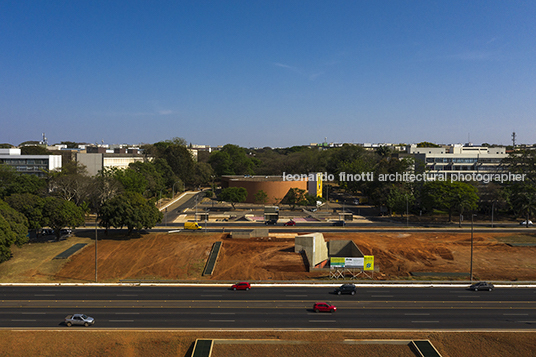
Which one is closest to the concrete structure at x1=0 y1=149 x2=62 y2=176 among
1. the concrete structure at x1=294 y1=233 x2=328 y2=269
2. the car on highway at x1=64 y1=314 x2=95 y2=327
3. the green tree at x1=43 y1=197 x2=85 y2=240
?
the green tree at x1=43 y1=197 x2=85 y2=240

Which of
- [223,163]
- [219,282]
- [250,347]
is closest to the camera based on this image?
[250,347]

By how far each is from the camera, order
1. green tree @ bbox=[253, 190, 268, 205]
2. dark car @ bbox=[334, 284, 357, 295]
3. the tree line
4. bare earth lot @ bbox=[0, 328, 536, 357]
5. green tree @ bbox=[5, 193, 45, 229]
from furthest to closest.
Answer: green tree @ bbox=[253, 190, 268, 205] < the tree line < green tree @ bbox=[5, 193, 45, 229] < dark car @ bbox=[334, 284, 357, 295] < bare earth lot @ bbox=[0, 328, 536, 357]

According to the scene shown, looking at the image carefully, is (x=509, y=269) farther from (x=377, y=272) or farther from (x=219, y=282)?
(x=219, y=282)

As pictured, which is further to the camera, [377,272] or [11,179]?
[11,179]

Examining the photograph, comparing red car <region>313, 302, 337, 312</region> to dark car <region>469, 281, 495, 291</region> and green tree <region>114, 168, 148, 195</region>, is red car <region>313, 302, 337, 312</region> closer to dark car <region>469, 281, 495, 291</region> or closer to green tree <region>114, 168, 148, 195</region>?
dark car <region>469, 281, 495, 291</region>

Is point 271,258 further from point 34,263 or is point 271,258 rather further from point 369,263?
point 34,263

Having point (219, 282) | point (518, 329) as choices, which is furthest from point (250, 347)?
point (518, 329)
